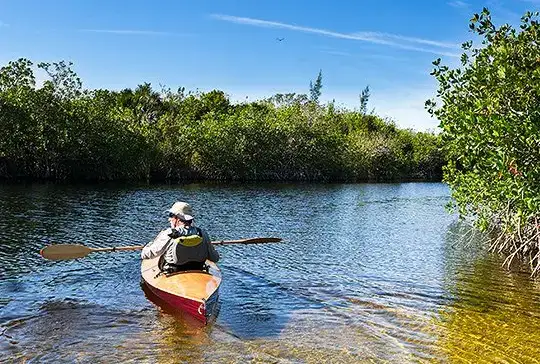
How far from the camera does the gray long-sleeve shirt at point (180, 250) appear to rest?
12094 mm

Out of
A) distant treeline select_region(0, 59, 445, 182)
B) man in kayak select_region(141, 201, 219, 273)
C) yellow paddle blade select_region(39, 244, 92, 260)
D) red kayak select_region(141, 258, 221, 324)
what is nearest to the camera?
red kayak select_region(141, 258, 221, 324)

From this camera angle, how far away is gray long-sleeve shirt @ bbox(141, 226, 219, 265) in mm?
12094

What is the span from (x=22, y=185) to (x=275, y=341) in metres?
35.1

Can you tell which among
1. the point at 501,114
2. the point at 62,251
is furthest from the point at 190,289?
the point at 501,114

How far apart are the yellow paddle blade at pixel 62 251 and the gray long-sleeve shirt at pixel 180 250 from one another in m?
2.81

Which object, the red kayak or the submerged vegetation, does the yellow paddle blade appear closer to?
the red kayak

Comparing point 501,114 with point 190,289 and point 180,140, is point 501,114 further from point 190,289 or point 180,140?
point 180,140

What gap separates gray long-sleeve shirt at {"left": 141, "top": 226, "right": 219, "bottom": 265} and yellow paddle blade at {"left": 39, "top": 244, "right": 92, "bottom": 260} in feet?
9.21

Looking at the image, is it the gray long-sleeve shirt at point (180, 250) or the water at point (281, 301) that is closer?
the water at point (281, 301)

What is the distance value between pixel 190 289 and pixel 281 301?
2.73 metres

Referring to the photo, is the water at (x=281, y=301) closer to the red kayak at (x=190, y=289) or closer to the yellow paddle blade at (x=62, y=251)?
the red kayak at (x=190, y=289)

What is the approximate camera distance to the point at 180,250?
12.1 m

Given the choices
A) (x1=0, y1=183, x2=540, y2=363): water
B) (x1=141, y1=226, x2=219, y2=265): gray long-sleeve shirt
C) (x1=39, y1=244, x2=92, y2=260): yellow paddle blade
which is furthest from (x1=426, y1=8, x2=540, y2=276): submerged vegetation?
(x1=39, y1=244, x2=92, y2=260): yellow paddle blade

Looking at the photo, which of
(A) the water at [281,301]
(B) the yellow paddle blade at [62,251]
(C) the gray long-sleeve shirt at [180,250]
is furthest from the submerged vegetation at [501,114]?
(B) the yellow paddle blade at [62,251]
